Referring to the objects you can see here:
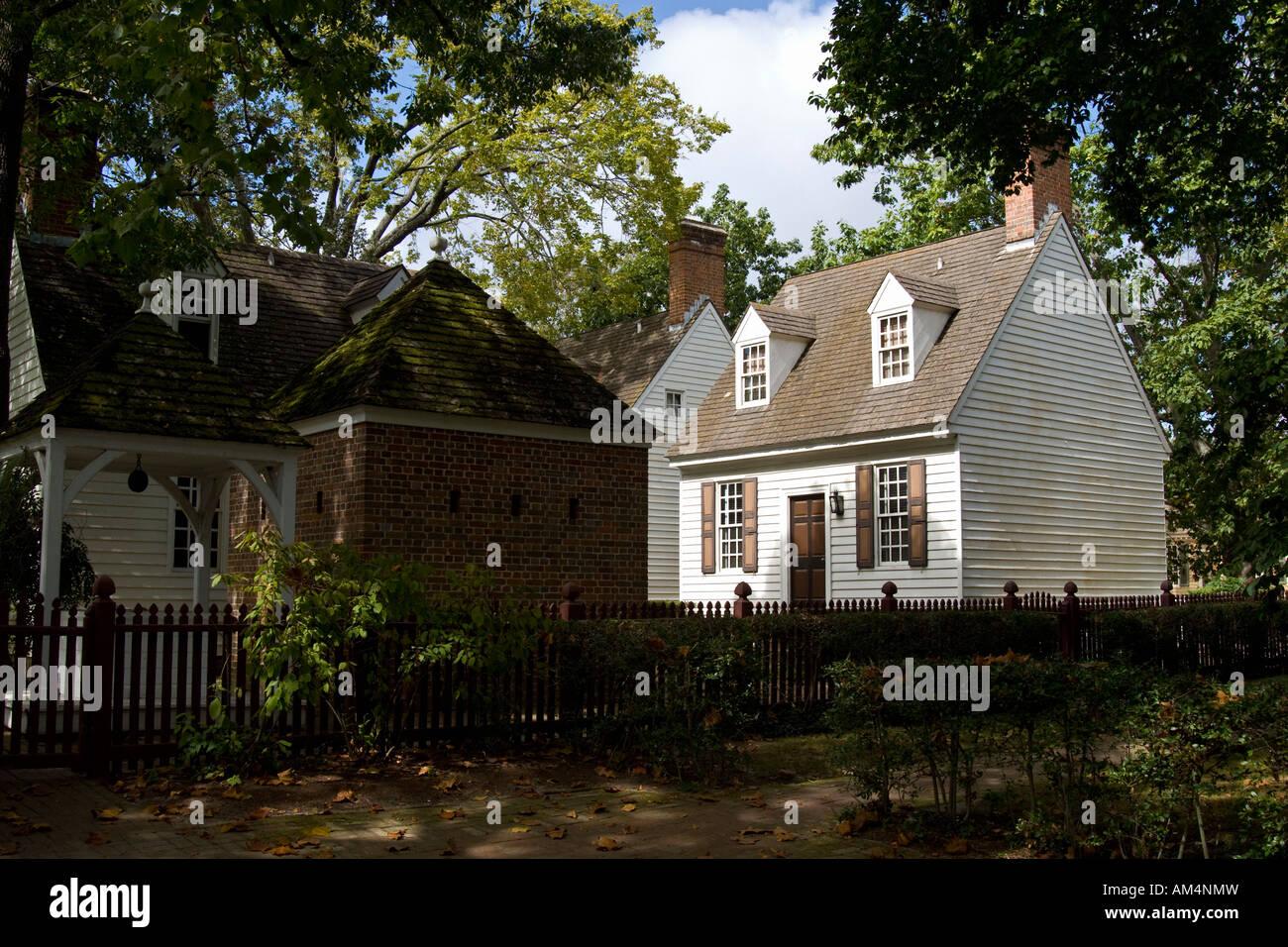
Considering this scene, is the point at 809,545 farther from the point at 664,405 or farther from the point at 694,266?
the point at 694,266

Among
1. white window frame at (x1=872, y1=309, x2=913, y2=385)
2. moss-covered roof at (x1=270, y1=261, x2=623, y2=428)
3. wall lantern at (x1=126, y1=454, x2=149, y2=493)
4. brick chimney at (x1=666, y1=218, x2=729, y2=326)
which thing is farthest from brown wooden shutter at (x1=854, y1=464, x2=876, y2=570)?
wall lantern at (x1=126, y1=454, x2=149, y2=493)

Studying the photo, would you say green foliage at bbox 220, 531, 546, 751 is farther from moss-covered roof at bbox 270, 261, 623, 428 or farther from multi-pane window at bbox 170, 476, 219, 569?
multi-pane window at bbox 170, 476, 219, 569

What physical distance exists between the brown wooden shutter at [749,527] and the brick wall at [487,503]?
8.29 metres

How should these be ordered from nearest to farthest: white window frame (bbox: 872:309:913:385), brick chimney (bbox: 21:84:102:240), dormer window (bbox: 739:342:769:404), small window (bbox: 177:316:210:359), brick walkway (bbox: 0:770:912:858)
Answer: brick walkway (bbox: 0:770:912:858)
brick chimney (bbox: 21:84:102:240)
small window (bbox: 177:316:210:359)
white window frame (bbox: 872:309:913:385)
dormer window (bbox: 739:342:769:404)

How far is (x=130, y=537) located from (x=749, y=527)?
40.3 feet

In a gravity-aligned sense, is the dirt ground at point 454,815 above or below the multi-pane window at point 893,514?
below

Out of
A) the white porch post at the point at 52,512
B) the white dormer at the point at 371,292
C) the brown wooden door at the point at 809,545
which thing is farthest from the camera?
the brown wooden door at the point at 809,545

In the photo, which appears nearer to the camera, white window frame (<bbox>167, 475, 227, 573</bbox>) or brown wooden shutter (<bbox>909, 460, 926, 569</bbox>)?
white window frame (<bbox>167, 475, 227, 573</bbox>)

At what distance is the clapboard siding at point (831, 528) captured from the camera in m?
19.7

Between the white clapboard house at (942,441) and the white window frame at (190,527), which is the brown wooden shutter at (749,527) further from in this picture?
the white window frame at (190,527)

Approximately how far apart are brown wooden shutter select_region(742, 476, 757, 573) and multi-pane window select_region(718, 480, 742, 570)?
25 centimetres

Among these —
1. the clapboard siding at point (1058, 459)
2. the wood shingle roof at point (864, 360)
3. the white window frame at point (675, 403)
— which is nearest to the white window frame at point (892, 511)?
the wood shingle roof at point (864, 360)

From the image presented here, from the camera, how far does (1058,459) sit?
21562 mm

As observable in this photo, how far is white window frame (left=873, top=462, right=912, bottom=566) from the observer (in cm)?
2038
